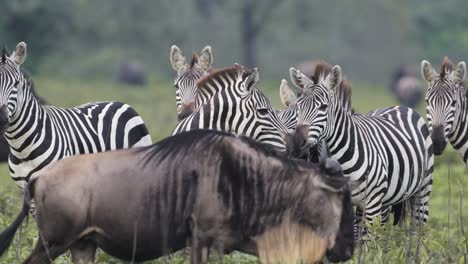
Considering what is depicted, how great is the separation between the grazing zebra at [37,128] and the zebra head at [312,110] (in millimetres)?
1859

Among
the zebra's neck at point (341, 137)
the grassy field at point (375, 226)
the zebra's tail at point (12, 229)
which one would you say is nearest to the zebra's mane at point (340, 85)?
the zebra's neck at point (341, 137)

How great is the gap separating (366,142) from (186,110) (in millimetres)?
2461

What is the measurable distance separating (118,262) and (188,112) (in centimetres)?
423

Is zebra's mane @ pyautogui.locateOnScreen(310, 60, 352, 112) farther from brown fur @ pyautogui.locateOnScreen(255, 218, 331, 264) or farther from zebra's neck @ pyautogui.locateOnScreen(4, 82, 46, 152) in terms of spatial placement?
brown fur @ pyautogui.locateOnScreen(255, 218, 331, 264)

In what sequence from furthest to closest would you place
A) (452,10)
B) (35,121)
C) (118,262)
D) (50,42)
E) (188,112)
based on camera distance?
1. (452,10)
2. (50,42)
3. (188,112)
4. (35,121)
5. (118,262)

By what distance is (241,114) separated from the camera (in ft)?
28.8

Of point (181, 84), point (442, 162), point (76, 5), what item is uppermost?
point (76, 5)

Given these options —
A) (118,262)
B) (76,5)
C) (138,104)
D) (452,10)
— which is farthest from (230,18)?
(118,262)

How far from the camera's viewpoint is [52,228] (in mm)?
6246

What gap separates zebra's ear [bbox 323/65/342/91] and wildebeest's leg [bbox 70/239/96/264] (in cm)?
332

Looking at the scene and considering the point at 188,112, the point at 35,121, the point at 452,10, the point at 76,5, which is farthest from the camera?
the point at 452,10

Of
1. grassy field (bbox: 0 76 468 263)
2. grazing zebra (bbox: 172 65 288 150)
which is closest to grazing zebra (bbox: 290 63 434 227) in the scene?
grazing zebra (bbox: 172 65 288 150)

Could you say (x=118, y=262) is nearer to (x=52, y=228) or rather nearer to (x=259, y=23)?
(x=52, y=228)

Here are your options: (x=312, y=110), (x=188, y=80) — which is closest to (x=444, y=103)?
(x=312, y=110)
